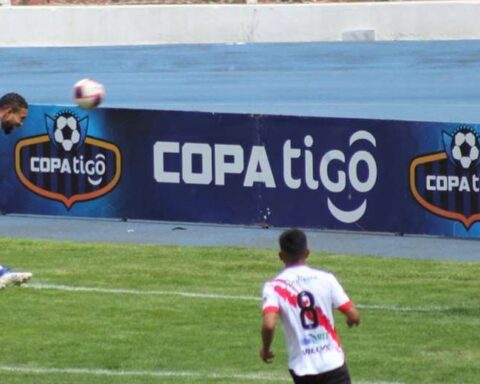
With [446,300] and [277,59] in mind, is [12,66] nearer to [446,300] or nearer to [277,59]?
[277,59]

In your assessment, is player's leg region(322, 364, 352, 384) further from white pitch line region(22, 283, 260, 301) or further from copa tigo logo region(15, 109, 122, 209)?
copa tigo logo region(15, 109, 122, 209)

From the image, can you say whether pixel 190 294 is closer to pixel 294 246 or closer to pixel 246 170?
pixel 246 170

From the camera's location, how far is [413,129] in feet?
55.0

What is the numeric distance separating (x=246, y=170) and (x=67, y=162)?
232 cm

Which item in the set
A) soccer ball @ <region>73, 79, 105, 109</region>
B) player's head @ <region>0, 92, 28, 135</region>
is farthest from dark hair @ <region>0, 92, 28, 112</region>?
soccer ball @ <region>73, 79, 105, 109</region>

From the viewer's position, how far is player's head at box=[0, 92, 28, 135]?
12953 mm

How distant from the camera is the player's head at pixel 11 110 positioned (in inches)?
510

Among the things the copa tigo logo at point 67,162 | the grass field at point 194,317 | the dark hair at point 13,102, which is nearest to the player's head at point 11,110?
the dark hair at point 13,102

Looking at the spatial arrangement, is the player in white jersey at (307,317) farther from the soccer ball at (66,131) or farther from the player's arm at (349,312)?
the soccer ball at (66,131)

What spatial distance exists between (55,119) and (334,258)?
4.31 metres

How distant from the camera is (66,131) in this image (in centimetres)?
1853

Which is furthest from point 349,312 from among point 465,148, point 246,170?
point 246,170

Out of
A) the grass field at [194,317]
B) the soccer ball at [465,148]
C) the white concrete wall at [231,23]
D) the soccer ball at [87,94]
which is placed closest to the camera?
the grass field at [194,317]

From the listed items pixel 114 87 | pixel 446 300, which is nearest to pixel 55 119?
pixel 446 300
